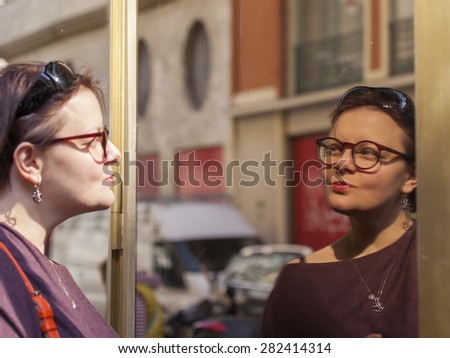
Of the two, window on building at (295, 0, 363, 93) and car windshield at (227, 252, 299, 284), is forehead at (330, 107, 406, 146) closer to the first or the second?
window on building at (295, 0, 363, 93)

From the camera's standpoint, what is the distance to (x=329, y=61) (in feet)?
8.91

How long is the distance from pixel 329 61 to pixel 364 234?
1.07 m

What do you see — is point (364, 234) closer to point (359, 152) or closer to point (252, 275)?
point (359, 152)

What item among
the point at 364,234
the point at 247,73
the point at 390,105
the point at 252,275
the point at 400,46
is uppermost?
the point at 400,46

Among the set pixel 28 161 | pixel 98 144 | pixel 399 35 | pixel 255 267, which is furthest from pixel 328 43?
pixel 28 161

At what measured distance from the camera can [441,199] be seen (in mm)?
1286

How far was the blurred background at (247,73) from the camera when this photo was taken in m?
2.01

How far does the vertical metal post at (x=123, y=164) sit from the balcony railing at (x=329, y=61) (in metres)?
0.65

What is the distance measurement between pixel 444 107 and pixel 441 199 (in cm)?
13

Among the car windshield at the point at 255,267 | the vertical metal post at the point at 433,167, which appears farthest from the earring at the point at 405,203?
the car windshield at the point at 255,267

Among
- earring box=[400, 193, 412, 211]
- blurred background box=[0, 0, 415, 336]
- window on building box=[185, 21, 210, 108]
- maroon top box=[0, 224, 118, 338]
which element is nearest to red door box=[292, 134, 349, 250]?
blurred background box=[0, 0, 415, 336]

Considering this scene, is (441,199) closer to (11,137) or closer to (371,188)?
(371,188)

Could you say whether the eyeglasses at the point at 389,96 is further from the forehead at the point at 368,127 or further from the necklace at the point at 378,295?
the necklace at the point at 378,295

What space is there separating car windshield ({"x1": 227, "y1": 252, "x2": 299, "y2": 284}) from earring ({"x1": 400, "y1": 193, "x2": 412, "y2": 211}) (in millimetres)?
1019
